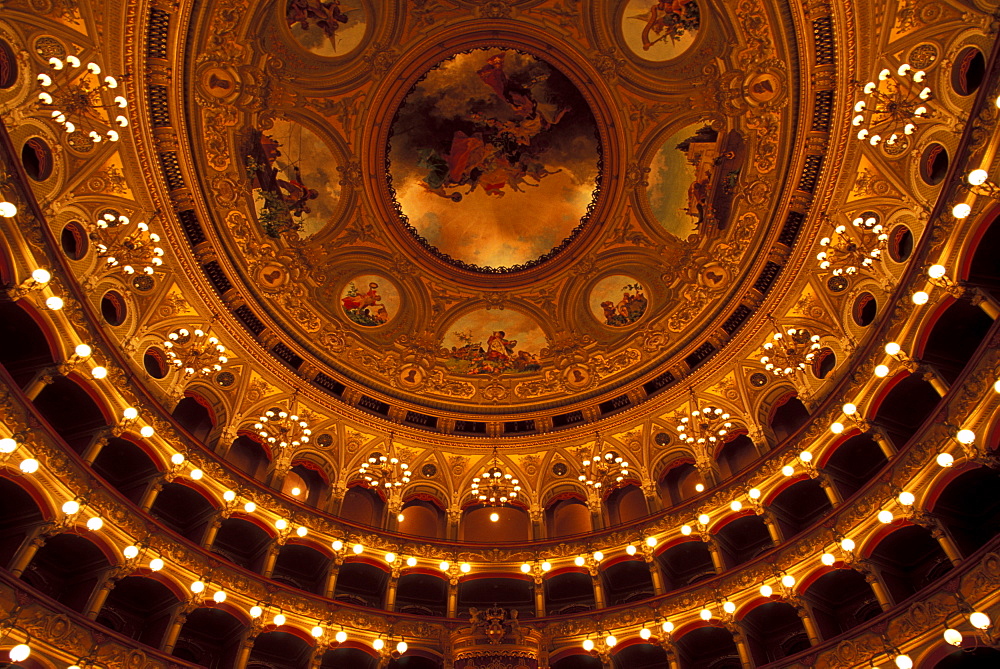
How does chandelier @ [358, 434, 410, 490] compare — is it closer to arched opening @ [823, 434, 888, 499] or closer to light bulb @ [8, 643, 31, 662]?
light bulb @ [8, 643, 31, 662]

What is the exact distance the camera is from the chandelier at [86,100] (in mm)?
17500

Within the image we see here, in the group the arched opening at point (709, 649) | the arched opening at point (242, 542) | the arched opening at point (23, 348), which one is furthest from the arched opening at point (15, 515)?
the arched opening at point (709, 649)

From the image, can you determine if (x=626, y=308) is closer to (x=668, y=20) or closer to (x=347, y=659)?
(x=668, y=20)

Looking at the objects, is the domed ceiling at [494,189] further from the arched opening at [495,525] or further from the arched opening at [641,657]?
the arched opening at [641,657]

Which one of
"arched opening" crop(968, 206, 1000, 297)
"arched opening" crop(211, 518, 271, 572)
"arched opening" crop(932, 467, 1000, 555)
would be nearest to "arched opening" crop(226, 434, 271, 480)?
"arched opening" crop(211, 518, 271, 572)

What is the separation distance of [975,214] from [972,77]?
398 centimetres

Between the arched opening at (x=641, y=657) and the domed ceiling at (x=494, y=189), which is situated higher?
the domed ceiling at (x=494, y=189)

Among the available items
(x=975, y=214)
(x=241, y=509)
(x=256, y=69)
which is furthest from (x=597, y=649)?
(x=256, y=69)

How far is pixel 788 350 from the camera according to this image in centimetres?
2281

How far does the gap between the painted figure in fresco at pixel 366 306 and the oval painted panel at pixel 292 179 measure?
318 cm

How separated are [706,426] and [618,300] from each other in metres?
6.82

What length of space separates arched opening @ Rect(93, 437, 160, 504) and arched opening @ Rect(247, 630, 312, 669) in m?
6.23

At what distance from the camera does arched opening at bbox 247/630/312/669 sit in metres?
21.0

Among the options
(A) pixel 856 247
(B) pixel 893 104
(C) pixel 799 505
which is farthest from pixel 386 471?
(B) pixel 893 104
